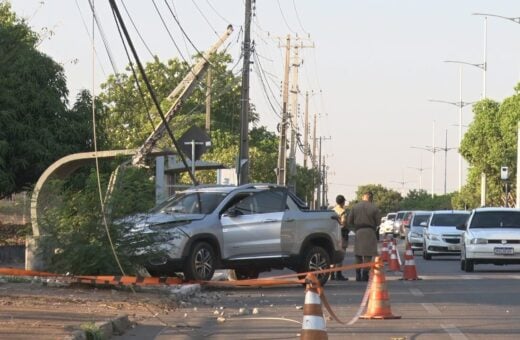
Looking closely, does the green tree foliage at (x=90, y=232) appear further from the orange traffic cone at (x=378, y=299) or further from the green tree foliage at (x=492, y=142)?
the green tree foliage at (x=492, y=142)

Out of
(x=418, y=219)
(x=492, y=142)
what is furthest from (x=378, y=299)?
(x=492, y=142)

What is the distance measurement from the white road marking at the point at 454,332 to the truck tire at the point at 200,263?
24.6 ft

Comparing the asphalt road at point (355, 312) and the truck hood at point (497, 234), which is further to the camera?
the truck hood at point (497, 234)

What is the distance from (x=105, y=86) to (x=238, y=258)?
60.6m

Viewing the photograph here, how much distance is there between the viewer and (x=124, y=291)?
19656 millimetres

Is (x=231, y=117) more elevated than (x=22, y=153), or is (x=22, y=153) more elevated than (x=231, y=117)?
(x=231, y=117)

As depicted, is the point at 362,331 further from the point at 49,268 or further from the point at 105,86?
the point at 105,86

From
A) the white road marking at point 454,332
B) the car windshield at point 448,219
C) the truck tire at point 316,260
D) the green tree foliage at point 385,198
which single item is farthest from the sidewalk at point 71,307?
the green tree foliage at point 385,198

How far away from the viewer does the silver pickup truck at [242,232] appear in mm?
21938

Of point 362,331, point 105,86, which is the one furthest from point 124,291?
point 105,86

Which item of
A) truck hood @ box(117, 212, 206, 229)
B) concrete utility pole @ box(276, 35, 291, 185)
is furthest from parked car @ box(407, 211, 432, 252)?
truck hood @ box(117, 212, 206, 229)

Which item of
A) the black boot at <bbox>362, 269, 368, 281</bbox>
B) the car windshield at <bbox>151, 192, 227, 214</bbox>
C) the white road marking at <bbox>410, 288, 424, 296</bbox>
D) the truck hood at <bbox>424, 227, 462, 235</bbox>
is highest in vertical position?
the car windshield at <bbox>151, 192, 227, 214</bbox>

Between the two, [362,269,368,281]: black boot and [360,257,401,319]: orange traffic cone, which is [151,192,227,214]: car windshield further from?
[360,257,401,319]: orange traffic cone

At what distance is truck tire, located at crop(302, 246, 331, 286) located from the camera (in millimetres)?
23375
